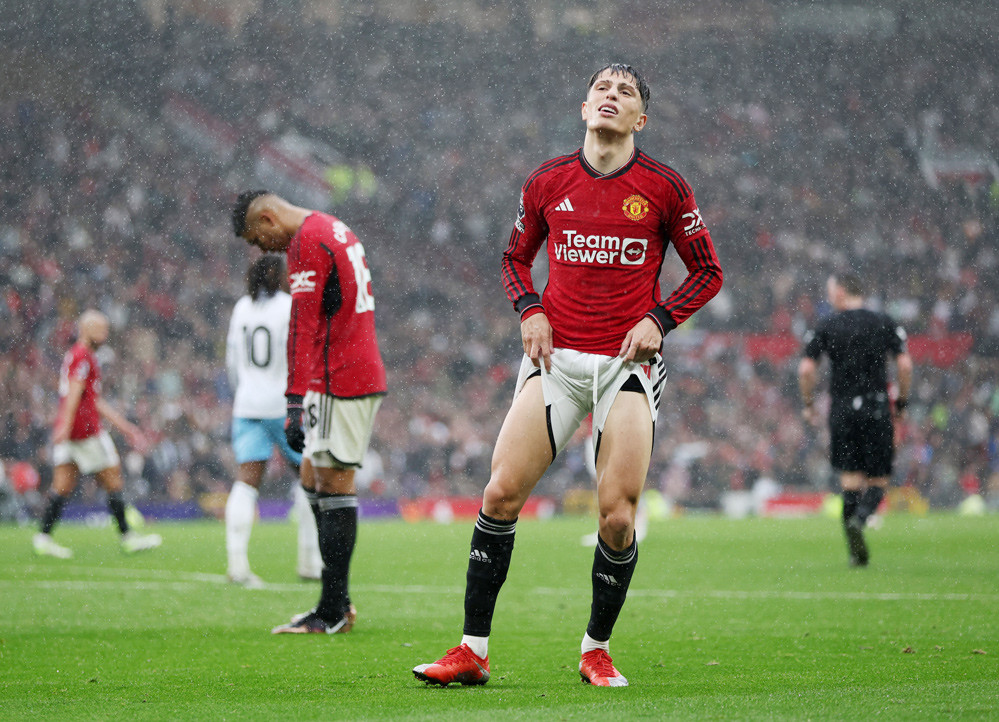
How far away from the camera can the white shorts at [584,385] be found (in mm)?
4316

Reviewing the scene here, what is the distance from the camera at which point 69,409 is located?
10562 millimetres

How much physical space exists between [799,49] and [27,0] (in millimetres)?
17823

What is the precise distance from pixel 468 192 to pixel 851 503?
19702 mm

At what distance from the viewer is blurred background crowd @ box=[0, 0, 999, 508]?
71.5 ft

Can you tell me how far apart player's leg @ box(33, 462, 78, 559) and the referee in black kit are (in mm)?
→ 6115

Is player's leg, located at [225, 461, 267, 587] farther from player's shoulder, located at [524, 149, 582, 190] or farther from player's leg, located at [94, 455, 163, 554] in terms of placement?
player's shoulder, located at [524, 149, 582, 190]

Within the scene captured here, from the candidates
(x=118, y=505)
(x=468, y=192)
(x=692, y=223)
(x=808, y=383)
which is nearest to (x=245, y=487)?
(x=118, y=505)

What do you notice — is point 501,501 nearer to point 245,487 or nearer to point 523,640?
point 523,640

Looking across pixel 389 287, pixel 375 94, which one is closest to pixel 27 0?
pixel 375 94

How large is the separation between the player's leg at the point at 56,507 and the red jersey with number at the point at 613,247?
7.33 m

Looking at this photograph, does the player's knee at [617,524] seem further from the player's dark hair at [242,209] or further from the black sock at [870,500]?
the black sock at [870,500]

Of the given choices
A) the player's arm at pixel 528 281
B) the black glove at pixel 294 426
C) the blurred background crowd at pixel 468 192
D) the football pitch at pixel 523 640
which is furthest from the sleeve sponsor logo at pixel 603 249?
the blurred background crowd at pixel 468 192

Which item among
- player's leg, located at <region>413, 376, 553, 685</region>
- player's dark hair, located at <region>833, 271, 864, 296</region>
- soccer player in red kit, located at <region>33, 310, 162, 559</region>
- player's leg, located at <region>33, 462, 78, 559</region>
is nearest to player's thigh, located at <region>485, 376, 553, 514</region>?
player's leg, located at <region>413, 376, 553, 685</region>

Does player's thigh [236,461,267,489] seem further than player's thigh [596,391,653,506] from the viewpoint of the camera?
Yes
